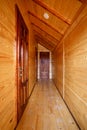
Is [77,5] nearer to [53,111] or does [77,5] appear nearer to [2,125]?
[2,125]

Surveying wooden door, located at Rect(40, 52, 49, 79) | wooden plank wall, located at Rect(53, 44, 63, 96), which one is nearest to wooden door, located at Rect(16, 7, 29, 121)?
wooden plank wall, located at Rect(53, 44, 63, 96)

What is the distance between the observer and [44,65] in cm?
1051

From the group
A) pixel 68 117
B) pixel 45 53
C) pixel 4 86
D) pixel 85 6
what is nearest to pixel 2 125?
pixel 4 86

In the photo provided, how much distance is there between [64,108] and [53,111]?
366mm

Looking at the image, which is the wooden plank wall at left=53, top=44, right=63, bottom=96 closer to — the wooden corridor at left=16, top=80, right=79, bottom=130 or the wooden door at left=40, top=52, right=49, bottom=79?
the wooden corridor at left=16, top=80, right=79, bottom=130

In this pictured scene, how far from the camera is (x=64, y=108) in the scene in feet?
12.1

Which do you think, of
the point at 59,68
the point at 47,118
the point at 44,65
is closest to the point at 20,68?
the point at 47,118

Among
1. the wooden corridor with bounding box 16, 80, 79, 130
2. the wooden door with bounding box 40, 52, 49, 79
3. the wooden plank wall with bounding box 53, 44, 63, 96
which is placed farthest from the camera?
the wooden door with bounding box 40, 52, 49, 79

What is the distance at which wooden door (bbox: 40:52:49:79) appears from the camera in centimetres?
1048

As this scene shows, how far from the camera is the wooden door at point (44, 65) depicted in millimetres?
10484

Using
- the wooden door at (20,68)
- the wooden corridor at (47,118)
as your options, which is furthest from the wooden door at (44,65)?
the wooden door at (20,68)

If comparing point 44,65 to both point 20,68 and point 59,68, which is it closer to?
point 59,68

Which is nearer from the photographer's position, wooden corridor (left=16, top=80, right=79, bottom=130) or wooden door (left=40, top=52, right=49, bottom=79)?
wooden corridor (left=16, top=80, right=79, bottom=130)

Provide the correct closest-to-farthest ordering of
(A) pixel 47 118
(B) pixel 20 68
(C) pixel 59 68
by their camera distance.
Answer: (A) pixel 47 118, (B) pixel 20 68, (C) pixel 59 68
